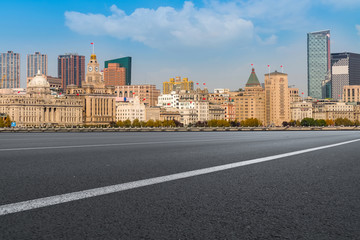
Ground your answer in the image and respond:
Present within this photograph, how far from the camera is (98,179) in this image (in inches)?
329

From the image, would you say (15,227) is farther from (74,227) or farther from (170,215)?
(170,215)

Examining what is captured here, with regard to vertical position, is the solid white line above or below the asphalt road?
above

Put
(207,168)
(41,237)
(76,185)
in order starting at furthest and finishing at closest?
(207,168), (76,185), (41,237)

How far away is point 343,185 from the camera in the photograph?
7.94 m

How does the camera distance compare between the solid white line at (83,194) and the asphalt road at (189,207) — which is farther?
the solid white line at (83,194)

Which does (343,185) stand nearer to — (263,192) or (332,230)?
(263,192)

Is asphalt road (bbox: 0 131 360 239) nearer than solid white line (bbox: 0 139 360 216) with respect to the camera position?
Yes

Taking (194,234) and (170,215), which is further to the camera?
(170,215)

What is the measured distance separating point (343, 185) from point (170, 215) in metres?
4.06

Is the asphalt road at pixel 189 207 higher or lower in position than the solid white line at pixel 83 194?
lower

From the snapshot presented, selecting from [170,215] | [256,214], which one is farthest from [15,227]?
[256,214]

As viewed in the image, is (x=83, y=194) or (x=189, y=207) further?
(x=83, y=194)

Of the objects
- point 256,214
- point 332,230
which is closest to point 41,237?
point 256,214

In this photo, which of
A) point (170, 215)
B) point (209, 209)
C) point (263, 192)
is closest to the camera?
point (170, 215)
